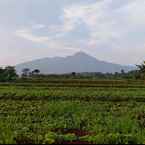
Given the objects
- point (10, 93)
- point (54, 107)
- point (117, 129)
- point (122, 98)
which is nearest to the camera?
point (117, 129)

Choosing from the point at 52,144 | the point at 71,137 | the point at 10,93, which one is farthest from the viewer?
the point at 10,93

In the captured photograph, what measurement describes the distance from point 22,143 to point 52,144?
744 mm

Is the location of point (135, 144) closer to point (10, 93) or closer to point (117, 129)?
point (117, 129)

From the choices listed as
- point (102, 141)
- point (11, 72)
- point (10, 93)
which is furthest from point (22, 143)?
point (11, 72)

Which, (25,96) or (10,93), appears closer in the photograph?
(25,96)

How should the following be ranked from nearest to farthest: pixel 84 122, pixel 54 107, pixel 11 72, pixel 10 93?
pixel 84 122
pixel 54 107
pixel 10 93
pixel 11 72

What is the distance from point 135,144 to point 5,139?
10.6 feet

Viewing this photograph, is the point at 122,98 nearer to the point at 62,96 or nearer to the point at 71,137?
the point at 62,96

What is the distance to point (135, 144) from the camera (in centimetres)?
854

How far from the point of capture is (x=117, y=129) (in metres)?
11.3

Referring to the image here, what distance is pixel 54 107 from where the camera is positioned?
19.2 metres

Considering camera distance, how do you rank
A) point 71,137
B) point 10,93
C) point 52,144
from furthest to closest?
point 10,93, point 71,137, point 52,144

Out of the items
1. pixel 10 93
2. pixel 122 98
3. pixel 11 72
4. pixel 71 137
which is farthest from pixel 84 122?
pixel 11 72

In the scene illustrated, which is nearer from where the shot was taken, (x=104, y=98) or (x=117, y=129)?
(x=117, y=129)
